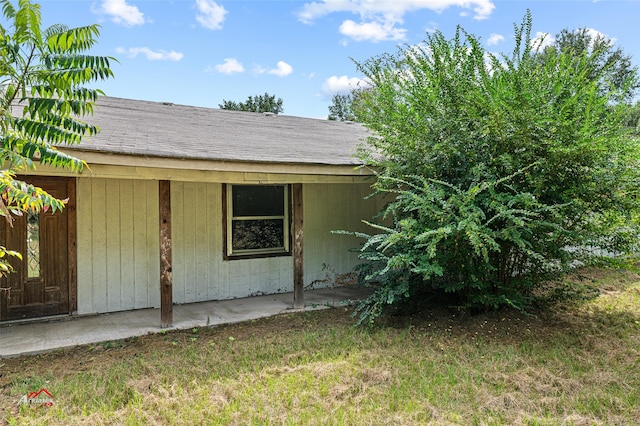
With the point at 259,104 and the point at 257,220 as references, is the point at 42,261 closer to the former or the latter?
the point at 257,220

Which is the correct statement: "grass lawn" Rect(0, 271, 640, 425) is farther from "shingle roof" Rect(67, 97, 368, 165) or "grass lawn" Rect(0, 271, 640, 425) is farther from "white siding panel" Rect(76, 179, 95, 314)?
"shingle roof" Rect(67, 97, 368, 165)

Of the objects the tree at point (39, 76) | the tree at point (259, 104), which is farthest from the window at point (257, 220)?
the tree at point (259, 104)

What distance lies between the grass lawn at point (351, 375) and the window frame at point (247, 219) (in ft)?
5.51

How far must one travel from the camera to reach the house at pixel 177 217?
5055 millimetres

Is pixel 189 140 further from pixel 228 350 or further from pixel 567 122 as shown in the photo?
pixel 567 122

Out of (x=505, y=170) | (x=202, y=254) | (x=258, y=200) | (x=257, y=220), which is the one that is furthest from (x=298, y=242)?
(x=505, y=170)

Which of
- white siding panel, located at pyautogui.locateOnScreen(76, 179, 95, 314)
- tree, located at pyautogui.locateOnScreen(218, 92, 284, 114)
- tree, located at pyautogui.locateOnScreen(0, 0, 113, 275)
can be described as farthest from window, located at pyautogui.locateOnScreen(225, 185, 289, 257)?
tree, located at pyautogui.locateOnScreen(218, 92, 284, 114)

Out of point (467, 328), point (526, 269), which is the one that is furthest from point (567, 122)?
point (467, 328)

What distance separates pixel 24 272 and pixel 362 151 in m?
4.94

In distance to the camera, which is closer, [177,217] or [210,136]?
[210,136]

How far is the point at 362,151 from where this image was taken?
20.7 feet

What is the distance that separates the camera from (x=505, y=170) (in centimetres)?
503

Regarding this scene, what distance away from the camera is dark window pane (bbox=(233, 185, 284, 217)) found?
699cm
